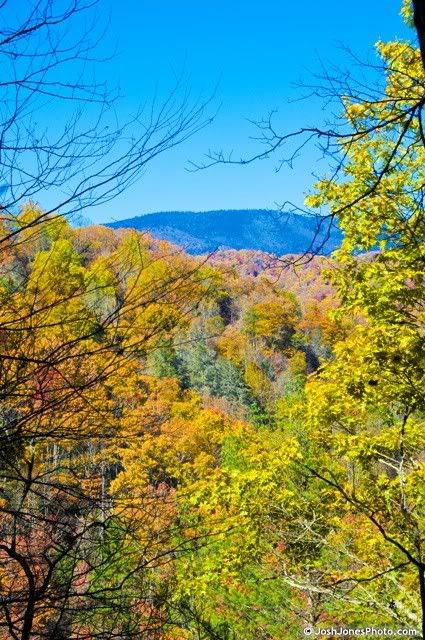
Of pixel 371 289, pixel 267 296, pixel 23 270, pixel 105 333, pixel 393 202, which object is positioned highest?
pixel 267 296

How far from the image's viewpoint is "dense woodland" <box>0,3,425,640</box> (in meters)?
1.85

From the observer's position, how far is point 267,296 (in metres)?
67.5

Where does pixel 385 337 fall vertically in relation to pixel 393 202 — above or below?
below

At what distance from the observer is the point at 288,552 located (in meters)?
7.52

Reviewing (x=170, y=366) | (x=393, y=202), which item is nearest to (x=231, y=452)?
(x=393, y=202)

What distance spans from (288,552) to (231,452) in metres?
9.21

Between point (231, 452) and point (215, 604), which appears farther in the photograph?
point (231, 452)

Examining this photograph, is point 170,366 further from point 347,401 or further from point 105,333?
point 105,333

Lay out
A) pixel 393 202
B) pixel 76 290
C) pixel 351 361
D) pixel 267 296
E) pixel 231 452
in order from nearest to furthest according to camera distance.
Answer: pixel 76 290 < pixel 393 202 < pixel 351 361 < pixel 231 452 < pixel 267 296

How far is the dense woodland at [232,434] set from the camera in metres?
Answer: 1.85

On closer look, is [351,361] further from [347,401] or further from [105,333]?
[105,333]

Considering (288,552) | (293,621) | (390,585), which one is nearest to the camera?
(390,585)

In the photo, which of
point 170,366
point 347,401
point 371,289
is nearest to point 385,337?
point 371,289

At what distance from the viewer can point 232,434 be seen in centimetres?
1521
